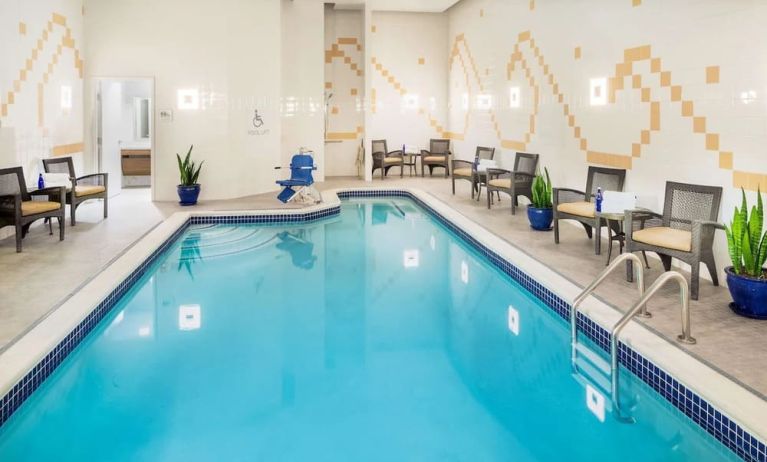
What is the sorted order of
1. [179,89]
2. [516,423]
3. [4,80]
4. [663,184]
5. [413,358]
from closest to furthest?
[516,423] < [413,358] < [663,184] < [4,80] < [179,89]

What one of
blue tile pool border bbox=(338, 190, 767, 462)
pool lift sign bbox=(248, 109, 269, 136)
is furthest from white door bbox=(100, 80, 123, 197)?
Answer: blue tile pool border bbox=(338, 190, 767, 462)

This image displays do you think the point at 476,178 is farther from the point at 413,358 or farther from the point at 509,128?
the point at 413,358

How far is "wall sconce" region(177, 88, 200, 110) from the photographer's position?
924 cm

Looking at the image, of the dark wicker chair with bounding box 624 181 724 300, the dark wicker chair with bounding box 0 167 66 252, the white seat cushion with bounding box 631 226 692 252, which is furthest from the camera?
the dark wicker chair with bounding box 0 167 66 252

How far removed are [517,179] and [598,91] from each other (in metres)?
1.79

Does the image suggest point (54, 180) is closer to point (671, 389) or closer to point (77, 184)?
point (77, 184)

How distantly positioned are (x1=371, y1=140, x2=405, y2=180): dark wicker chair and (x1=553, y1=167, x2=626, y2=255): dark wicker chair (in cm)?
594

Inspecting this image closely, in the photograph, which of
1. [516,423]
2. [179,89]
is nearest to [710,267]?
[516,423]

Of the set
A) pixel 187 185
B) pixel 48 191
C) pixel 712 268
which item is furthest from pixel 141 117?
pixel 712 268

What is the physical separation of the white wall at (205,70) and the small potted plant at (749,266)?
7.59 m

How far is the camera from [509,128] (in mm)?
9578

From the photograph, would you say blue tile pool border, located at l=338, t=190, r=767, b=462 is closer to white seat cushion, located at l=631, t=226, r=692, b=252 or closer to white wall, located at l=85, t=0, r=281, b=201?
white seat cushion, located at l=631, t=226, r=692, b=252

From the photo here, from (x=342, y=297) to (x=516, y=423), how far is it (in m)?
2.41

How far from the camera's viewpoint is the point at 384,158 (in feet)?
40.6
